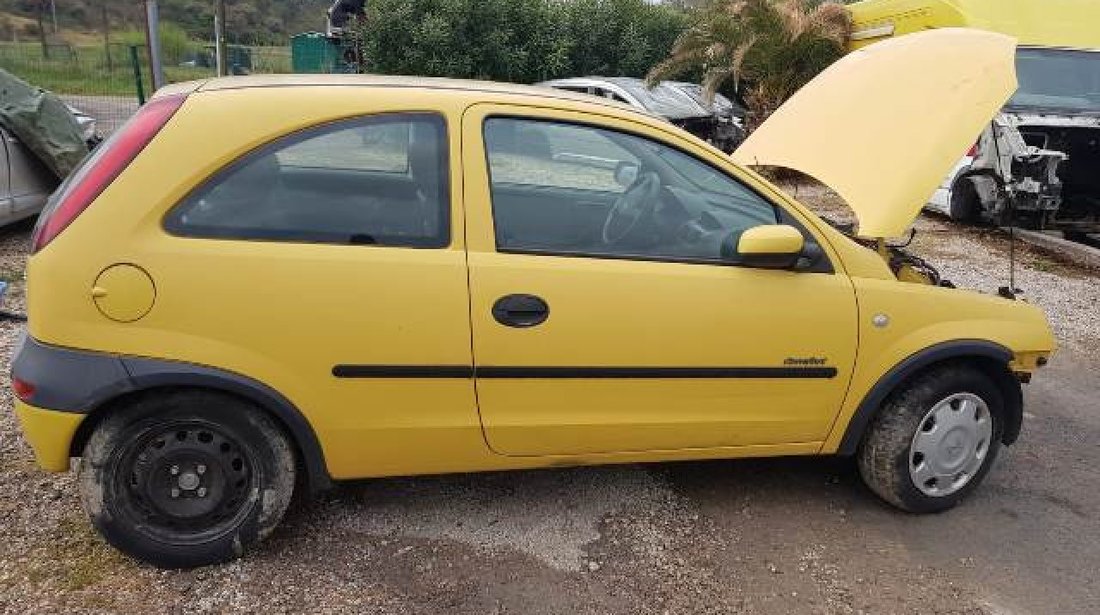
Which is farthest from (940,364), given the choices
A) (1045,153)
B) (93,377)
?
(1045,153)

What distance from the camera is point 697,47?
1532cm

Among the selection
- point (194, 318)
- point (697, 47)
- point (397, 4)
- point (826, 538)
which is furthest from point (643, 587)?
point (397, 4)

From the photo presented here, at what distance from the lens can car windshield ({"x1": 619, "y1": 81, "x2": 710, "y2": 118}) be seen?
12945 mm

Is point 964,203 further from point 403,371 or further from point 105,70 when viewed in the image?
point 105,70

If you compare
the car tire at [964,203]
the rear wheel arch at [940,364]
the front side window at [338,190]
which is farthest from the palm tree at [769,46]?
the front side window at [338,190]

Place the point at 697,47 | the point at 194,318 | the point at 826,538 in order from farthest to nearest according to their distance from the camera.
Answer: the point at 697,47, the point at 826,538, the point at 194,318

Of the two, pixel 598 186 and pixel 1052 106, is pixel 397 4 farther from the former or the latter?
pixel 598 186

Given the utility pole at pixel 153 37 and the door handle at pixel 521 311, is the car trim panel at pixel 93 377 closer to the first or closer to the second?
the door handle at pixel 521 311

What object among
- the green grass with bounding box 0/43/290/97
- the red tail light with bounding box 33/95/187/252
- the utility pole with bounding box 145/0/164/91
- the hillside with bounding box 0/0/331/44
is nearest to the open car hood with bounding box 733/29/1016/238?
the red tail light with bounding box 33/95/187/252

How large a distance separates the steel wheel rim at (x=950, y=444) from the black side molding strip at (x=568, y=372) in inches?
21.4

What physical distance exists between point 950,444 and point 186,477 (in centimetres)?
288

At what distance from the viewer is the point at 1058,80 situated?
30.5 feet

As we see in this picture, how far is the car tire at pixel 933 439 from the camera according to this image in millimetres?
3244

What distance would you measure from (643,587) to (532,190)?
1.47 meters
